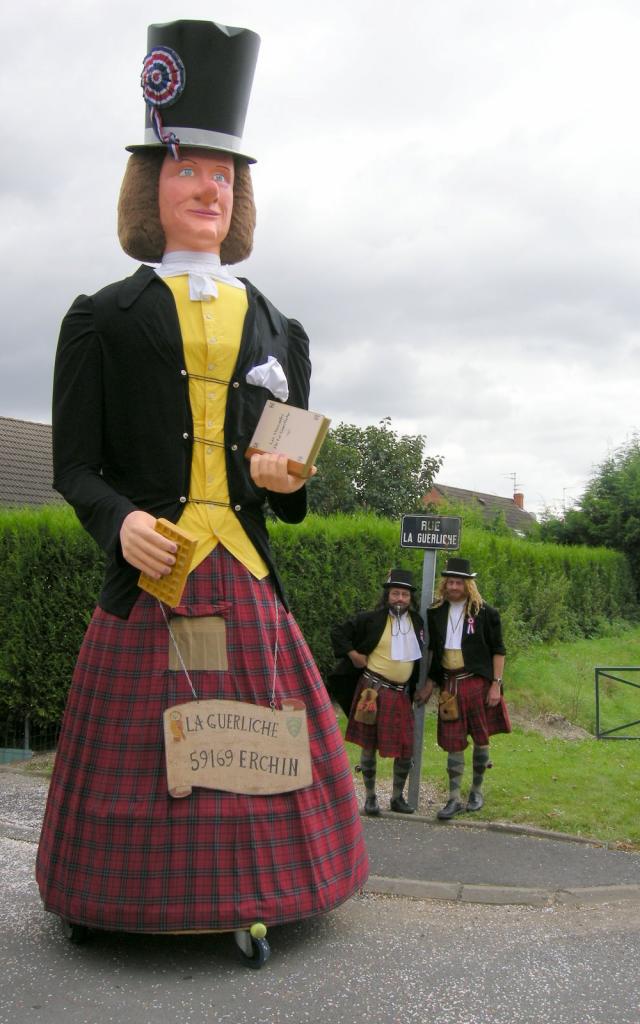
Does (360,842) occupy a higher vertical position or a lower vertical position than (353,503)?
lower

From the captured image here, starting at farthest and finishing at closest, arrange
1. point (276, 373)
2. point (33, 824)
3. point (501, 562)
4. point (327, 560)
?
point (501, 562) → point (327, 560) → point (33, 824) → point (276, 373)

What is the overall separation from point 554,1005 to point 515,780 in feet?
13.0

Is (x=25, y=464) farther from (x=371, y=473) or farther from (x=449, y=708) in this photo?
(x=449, y=708)

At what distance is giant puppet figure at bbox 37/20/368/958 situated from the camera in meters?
3.41

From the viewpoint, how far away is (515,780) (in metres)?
7.24

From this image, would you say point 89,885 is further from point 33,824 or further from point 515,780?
point 515,780

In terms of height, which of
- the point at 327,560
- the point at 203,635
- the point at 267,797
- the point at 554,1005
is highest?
the point at 327,560

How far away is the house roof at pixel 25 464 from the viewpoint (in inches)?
657

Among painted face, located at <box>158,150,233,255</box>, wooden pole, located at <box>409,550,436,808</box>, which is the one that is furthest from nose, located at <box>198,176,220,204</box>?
wooden pole, located at <box>409,550,436,808</box>

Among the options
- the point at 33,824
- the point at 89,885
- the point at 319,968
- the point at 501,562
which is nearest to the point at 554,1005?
the point at 319,968

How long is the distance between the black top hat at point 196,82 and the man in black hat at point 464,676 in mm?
3480

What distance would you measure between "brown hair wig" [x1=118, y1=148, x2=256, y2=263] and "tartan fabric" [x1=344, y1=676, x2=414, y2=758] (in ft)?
10.9

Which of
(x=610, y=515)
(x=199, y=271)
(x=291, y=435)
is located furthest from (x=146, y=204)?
(x=610, y=515)

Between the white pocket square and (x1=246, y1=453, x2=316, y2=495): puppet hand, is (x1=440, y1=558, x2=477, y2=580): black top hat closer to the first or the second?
the white pocket square
